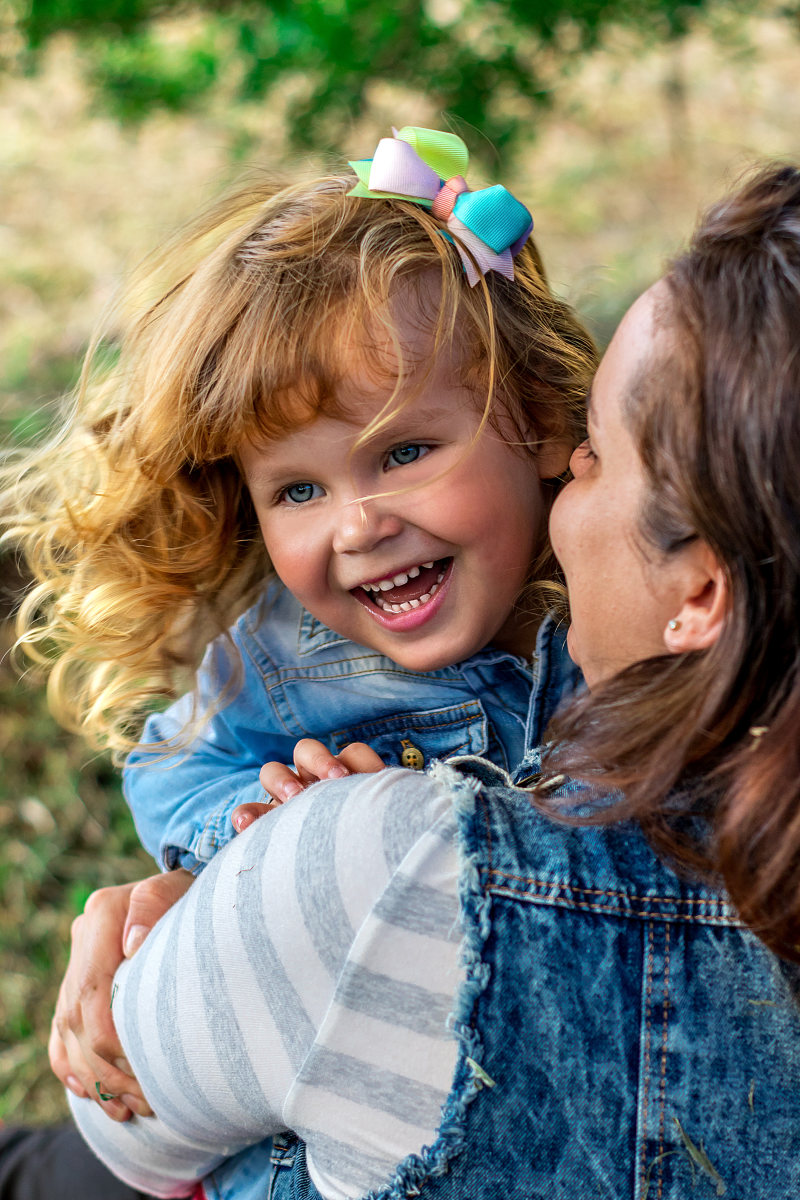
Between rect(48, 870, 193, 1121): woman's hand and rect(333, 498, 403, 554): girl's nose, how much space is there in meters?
0.73

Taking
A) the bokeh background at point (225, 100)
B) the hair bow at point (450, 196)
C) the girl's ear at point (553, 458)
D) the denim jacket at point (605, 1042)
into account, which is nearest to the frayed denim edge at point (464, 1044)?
the denim jacket at point (605, 1042)

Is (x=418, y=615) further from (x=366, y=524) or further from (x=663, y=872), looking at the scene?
(x=663, y=872)

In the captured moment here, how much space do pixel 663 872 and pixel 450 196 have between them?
3.92 ft

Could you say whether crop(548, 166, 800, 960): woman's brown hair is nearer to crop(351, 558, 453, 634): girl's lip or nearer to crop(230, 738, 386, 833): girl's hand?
crop(230, 738, 386, 833): girl's hand

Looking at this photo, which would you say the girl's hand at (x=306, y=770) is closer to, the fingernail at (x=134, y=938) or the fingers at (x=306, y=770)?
the fingers at (x=306, y=770)

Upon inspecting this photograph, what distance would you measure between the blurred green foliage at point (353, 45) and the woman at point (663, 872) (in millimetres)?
2310

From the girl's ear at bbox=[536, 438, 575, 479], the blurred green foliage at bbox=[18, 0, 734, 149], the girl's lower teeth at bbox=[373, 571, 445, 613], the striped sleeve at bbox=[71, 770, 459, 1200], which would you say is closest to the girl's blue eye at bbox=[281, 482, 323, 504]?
the girl's lower teeth at bbox=[373, 571, 445, 613]

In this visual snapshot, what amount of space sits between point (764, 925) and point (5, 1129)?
6.17 ft

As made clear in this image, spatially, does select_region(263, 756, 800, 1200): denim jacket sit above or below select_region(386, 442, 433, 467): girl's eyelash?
below

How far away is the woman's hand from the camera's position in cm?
182

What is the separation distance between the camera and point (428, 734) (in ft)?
6.59

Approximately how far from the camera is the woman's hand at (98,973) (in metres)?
1.82

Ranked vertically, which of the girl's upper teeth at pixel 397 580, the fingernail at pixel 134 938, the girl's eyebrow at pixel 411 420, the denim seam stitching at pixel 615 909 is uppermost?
the girl's eyebrow at pixel 411 420

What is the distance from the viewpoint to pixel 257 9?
3434mm
